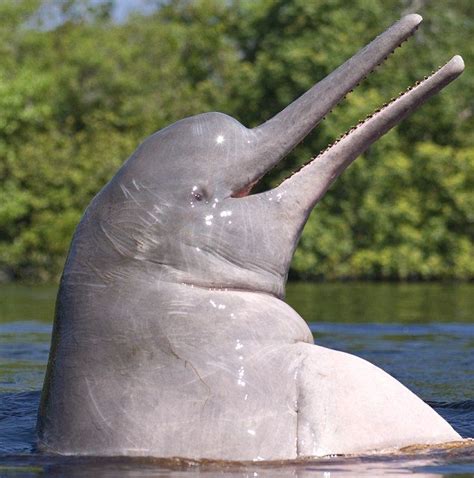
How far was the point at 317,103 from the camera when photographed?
21.1 feet

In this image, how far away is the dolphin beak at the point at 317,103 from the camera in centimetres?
641

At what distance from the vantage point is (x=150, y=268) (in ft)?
20.2

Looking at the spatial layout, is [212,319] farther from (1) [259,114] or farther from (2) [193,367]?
(1) [259,114]

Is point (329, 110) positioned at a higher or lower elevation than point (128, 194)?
higher

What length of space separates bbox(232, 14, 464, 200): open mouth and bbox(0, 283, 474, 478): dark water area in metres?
1.35

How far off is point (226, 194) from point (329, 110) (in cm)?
64

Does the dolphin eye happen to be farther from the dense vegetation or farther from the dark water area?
the dense vegetation

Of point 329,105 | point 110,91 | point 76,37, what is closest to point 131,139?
point 110,91

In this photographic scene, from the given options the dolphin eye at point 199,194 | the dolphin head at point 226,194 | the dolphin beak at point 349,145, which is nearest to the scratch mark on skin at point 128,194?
the dolphin head at point 226,194

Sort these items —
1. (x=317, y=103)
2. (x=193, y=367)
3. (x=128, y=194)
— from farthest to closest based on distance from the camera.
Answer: (x=317, y=103) → (x=128, y=194) → (x=193, y=367)

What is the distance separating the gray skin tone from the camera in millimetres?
5934

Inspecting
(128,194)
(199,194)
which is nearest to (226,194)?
(199,194)

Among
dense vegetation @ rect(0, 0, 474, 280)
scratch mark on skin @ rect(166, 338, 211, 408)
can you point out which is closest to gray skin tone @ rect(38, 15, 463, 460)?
scratch mark on skin @ rect(166, 338, 211, 408)

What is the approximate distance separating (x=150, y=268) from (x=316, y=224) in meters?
36.4
